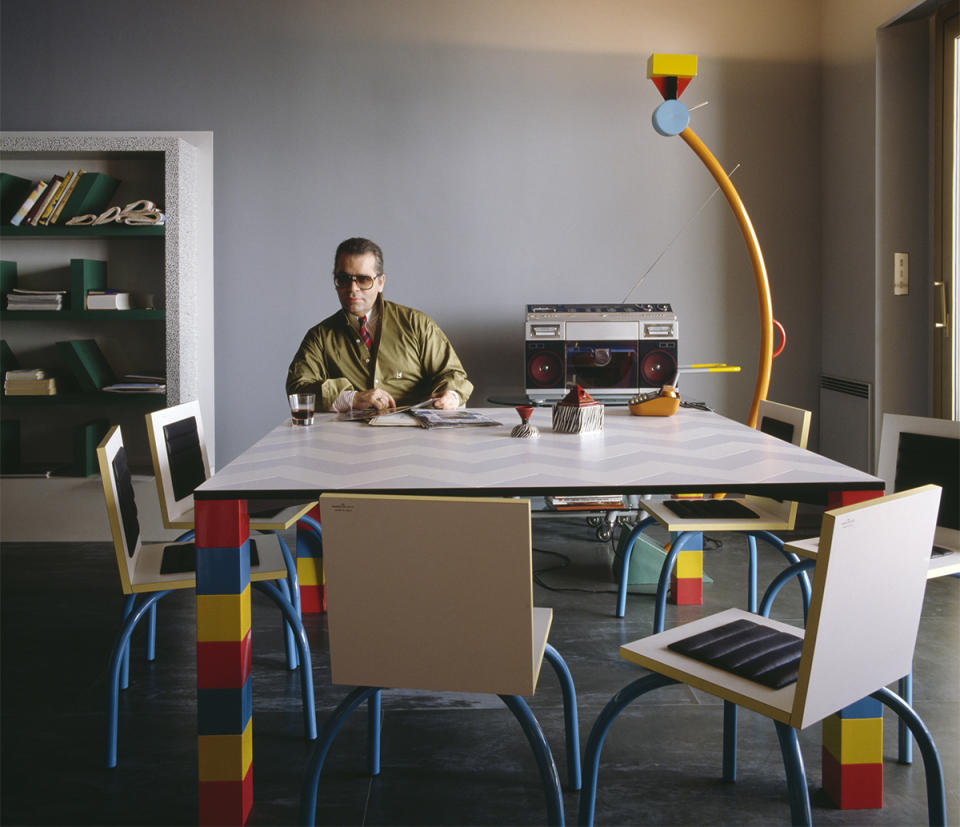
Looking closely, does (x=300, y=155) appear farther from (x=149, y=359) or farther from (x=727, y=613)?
(x=727, y=613)

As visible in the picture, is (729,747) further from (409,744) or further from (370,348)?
(370,348)

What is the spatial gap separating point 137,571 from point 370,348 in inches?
54.5

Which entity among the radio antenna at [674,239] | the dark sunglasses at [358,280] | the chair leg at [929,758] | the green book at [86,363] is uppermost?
the radio antenna at [674,239]

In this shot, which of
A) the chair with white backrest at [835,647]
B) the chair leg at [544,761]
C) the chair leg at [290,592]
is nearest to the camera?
the chair with white backrest at [835,647]

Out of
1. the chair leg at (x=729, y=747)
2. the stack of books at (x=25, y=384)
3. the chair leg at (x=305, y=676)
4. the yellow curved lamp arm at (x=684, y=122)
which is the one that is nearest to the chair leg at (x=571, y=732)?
the chair leg at (x=729, y=747)

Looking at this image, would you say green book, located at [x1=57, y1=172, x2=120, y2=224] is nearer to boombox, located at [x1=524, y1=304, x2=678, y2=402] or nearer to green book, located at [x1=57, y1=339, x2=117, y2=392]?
green book, located at [x1=57, y1=339, x2=117, y2=392]

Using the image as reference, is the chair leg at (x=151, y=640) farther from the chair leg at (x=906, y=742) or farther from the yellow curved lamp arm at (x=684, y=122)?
the yellow curved lamp arm at (x=684, y=122)

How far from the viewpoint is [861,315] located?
147 inches

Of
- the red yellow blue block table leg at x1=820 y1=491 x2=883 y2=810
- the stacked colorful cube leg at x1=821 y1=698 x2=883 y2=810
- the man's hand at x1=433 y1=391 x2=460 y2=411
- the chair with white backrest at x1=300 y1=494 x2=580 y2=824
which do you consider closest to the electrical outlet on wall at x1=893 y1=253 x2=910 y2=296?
the man's hand at x1=433 y1=391 x2=460 y2=411

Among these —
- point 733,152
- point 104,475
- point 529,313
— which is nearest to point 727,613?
point 104,475

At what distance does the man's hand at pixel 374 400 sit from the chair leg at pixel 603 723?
4.49 ft

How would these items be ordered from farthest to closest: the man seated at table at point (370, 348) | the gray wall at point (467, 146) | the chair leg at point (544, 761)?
1. the gray wall at point (467, 146)
2. the man seated at table at point (370, 348)
3. the chair leg at point (544, 761)

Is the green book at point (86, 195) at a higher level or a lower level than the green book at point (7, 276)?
higher

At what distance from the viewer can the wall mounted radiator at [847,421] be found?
12.1 ft
